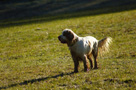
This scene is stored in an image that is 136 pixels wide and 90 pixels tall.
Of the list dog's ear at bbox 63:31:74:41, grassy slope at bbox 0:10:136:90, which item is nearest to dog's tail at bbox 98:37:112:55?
grassy slope at bbox 0:10:136:90

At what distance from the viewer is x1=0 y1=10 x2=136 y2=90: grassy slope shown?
31.1 ft

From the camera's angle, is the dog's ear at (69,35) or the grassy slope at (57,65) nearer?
the grassy slope at (57,65)

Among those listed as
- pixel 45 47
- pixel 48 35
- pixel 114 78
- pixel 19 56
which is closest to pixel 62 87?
pixel 114 78

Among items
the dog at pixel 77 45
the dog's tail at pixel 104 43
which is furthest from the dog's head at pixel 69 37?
the dog's tail at pixel 104 43

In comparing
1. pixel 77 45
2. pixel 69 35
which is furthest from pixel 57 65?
pixel 69 35

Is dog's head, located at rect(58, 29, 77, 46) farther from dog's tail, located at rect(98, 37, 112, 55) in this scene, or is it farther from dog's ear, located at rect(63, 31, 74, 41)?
dog's tail, located at rect(98, 37, 112, 55)

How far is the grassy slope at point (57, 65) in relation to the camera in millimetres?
9492

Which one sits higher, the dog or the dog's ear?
the dog's ear

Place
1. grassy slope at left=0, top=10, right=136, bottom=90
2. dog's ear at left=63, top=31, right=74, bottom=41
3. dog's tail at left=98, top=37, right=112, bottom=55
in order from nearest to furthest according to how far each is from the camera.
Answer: grassy slope at left=0, top=10, right=136, bottom=90
dog's ear at left=63, top=31, right=74, bottom=41
dog's tail at left=98, top=37, right=112, bottom=55

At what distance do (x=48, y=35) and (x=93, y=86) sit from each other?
53.2 feet

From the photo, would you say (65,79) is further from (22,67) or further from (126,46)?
(126,46)

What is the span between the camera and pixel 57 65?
13.4 m

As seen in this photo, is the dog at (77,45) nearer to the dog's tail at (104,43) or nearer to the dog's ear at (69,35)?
the dog's ear at (69,35)

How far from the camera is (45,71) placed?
1229cm
